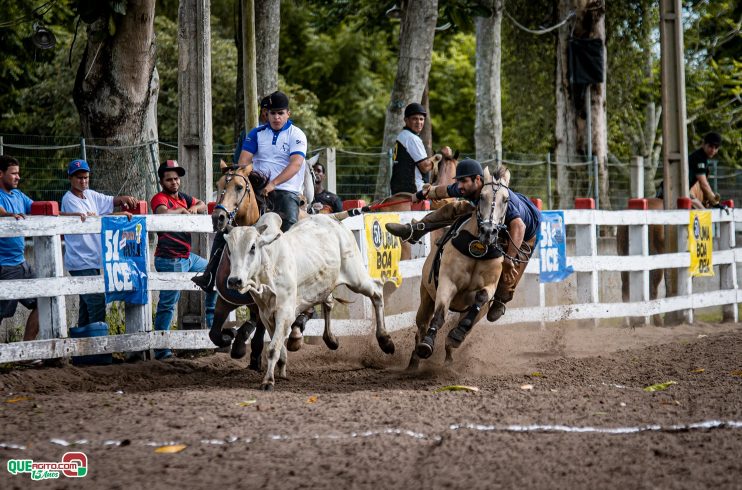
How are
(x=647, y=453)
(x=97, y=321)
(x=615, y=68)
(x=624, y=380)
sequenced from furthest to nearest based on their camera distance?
(x=615, y=68) → (x=97, y=321) → (x=624, y=380) → (x=647, y=453)

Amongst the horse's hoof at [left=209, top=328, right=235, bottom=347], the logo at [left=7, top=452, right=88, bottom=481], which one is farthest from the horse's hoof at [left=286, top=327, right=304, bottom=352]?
the logo at [left=7, top=452, right=88, bottom=481]

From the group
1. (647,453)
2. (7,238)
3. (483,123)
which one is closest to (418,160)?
(7,238)

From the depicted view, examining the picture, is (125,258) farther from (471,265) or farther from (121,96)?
(471,265)

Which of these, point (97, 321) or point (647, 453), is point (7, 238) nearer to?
point (97, 321)

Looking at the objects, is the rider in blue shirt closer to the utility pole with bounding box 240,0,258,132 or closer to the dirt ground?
the dirt ground

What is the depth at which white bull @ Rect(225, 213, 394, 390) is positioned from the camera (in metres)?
8.70

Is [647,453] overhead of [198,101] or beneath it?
beneath

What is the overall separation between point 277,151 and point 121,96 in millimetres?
2990

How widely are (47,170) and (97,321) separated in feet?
16.8

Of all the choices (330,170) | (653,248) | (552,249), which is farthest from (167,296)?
(653,248)

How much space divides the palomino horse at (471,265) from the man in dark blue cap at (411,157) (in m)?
2.41

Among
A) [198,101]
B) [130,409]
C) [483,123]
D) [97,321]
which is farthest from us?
[483,123]

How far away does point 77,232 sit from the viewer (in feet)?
32.8

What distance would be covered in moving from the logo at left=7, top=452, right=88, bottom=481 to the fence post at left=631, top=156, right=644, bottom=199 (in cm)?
1905
